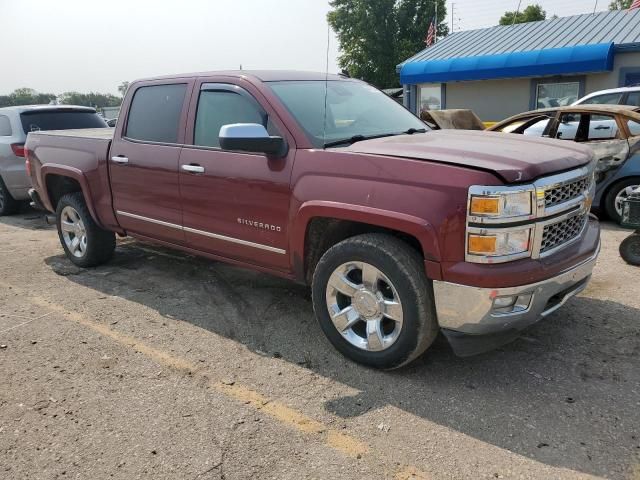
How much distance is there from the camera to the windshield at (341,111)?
3.95 meters

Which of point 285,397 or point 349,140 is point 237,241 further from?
point 285,397

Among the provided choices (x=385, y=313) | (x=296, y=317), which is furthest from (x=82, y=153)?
(x=385, y=313)

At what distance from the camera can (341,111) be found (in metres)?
4.22

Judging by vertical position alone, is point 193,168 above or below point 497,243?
above

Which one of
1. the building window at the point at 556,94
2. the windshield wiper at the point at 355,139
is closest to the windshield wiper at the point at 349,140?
the windshield wiper at the point at 355,139

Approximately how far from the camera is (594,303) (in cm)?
458

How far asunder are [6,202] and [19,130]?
1.32m

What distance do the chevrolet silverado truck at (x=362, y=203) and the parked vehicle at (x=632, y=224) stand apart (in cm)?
159

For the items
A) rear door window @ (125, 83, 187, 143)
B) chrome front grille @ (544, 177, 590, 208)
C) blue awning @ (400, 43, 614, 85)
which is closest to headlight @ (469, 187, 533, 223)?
chrome front grille @ (544, 177, 590, 208)

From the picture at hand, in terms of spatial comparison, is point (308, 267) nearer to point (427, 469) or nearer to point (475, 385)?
point (475, 385)

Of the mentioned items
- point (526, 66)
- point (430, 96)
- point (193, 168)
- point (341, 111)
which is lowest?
point (193, 168)

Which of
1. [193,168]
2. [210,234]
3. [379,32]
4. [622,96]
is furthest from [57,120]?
[379,32]

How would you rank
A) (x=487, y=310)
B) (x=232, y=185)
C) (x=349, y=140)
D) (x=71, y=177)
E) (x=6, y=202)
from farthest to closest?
(x=6, y=202) → (x=71, y=177) → (x=232, y=185) → (x=349, y=140) → (x=487, y=310)

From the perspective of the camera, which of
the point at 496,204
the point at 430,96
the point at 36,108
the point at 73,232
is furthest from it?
the point at 430,96
